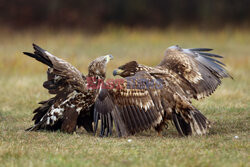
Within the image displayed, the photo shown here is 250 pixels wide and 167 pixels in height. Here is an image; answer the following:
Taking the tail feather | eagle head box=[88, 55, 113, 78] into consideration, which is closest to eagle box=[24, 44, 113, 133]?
eagle head box=[88, 55, 113, 78]

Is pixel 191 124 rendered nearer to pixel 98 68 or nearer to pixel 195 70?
pixel 195 70

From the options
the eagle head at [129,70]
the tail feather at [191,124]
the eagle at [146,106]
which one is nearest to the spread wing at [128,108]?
the eagle at [146,106]

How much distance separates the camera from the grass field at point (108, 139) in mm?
5266

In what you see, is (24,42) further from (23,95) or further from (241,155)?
(241,155)

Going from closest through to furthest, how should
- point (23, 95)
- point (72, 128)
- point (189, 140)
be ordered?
point (189, 140)
point (72, 128)
point (23, 95)

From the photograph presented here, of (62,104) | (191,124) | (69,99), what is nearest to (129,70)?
(69,99)

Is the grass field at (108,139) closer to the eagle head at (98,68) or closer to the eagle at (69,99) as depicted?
the eagle at (69,99)

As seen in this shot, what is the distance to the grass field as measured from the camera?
5266 millimetres

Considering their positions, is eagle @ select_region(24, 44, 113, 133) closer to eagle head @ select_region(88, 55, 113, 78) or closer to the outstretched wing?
eagle head @ select_region(88, 55, 113, 78)

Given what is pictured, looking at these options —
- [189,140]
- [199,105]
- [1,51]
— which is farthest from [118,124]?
[1,51]

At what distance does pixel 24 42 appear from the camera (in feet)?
63.6

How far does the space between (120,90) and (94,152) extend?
1.43 meters

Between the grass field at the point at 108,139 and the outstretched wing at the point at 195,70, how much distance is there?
2.26 feet

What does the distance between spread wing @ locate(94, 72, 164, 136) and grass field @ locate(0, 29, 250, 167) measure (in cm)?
22
